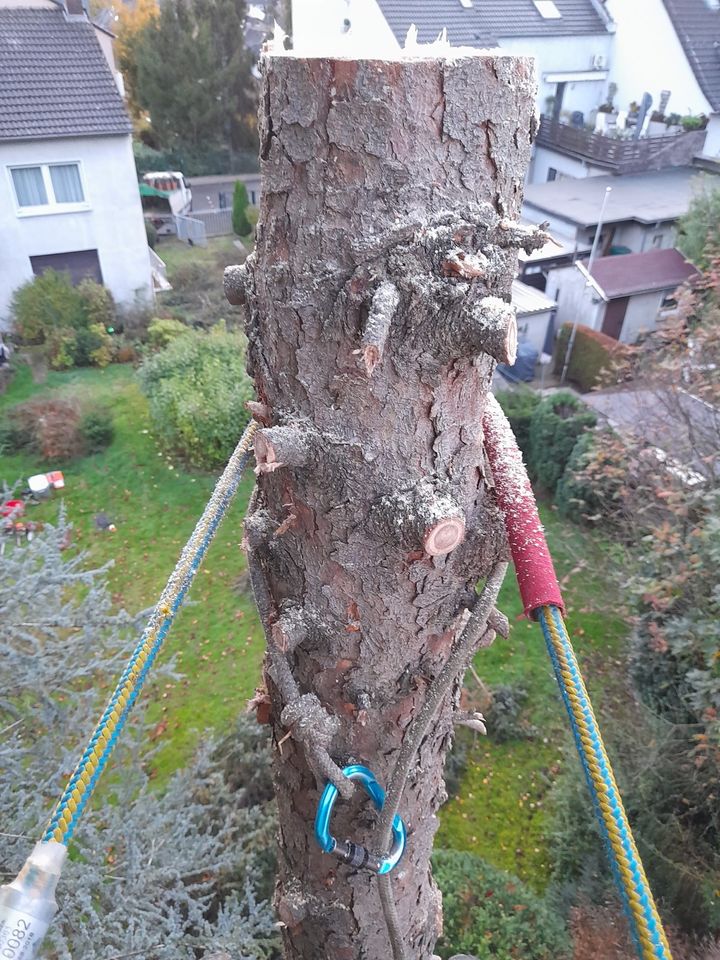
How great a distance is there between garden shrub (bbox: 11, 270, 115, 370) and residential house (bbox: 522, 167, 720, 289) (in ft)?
27.4

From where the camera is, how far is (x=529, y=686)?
6676 millimetres

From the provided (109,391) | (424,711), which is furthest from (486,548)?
(109,391)

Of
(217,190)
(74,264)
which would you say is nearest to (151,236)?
(217,190)

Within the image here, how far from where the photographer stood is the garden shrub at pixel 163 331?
1265cm

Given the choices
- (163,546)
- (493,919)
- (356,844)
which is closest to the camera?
(356,844)

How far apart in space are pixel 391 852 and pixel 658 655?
4.63 meters

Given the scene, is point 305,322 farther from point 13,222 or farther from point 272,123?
point 13,222

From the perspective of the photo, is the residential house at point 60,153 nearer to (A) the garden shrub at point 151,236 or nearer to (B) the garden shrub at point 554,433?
(A) the garden shrub at point 151,236

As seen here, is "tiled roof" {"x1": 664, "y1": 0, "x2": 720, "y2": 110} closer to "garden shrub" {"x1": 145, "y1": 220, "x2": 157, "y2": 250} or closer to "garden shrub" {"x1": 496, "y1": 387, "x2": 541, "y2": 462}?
"garden shrub" {"x1": 496, "y1": 387, "x2": 541, "y2": 462}

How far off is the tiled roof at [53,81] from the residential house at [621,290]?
28.9 ft

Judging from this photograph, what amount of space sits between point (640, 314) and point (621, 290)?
86 centimetres

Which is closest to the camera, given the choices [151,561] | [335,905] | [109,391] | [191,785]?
[335,905]

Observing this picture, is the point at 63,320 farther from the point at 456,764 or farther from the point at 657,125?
the point at 657,125

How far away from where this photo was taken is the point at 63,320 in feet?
41.2
